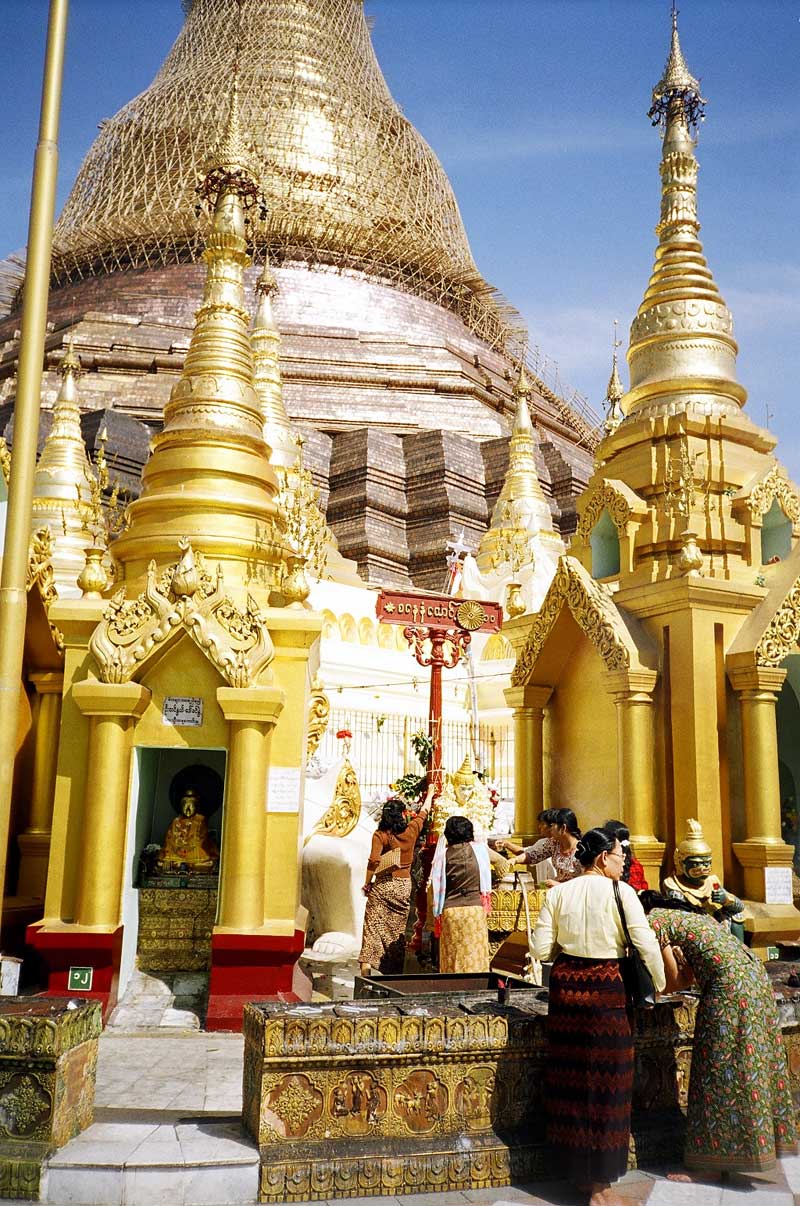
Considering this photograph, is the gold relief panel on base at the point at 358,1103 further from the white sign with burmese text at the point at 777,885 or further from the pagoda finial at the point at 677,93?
the pagoda finial at the point at 677,93

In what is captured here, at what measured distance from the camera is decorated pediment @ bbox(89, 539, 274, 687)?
26.1ft

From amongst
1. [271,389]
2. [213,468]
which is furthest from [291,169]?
[213,468]

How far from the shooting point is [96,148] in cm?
4362

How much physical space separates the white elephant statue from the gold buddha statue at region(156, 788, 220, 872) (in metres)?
2.55

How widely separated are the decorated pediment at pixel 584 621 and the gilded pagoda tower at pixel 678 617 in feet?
0.05

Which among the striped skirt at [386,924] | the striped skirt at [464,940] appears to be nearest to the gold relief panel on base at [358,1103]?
the striped skirt at [464,940]

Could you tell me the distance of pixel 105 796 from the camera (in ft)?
25.4

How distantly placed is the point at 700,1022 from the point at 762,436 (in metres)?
6.41

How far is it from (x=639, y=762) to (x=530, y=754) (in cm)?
153

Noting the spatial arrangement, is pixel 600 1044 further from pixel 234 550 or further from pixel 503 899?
pixel 234 550

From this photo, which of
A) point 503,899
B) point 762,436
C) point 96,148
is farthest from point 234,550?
point 96,148

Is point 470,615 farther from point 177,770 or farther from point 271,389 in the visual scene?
point 271,389

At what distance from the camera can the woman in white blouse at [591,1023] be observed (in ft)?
14.8

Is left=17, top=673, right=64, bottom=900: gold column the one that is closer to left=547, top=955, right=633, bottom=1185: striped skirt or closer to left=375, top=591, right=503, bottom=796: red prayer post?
left=375, top=591, right=503, bottom=796: red prayer post
